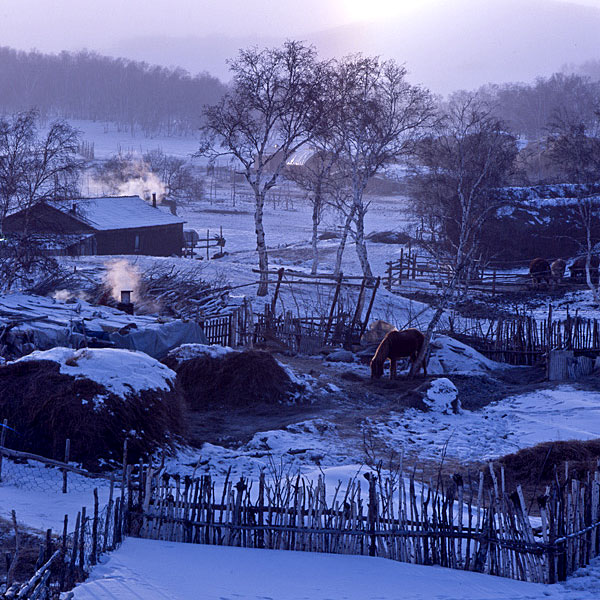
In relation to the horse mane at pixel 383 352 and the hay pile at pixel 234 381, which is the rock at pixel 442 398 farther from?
the hay pile at pixel 234 381

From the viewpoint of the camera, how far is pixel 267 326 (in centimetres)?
2008

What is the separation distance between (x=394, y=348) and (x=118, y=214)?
86.1 ft

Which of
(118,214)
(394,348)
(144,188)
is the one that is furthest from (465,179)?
(144,188)

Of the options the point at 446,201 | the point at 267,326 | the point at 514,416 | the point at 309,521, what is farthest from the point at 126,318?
the point at 446,201

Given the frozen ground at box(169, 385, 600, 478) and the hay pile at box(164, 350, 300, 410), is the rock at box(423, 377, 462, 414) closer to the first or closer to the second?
the frozen ground at box(169, 385, 600, 478)

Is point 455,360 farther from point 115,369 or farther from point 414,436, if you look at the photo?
point 115,369

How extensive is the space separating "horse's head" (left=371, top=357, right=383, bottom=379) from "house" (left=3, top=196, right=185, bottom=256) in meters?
19.4

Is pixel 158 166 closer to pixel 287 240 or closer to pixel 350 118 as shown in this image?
pixel 287 240

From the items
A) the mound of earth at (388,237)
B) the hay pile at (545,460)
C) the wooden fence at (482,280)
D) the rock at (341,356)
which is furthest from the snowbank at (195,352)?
the mound of earth at (388,237)

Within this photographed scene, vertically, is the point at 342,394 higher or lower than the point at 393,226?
lower

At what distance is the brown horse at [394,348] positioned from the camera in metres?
16.2

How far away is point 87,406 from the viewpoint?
1075cm

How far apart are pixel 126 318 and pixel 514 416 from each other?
8965mm

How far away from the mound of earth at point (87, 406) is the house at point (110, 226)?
2188cm
